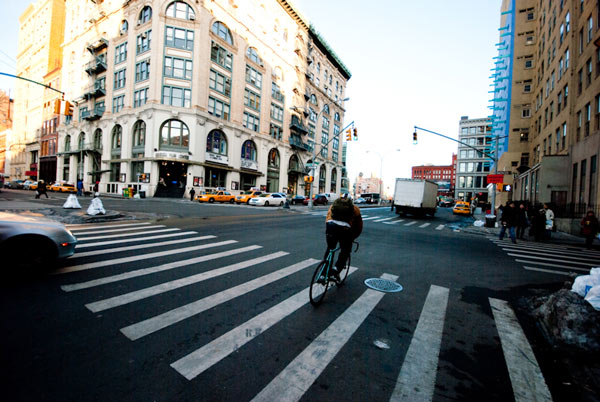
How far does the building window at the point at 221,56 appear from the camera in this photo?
125 feet

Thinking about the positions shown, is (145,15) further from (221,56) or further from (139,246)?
(139,246)

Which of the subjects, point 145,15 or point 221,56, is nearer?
point 145,15

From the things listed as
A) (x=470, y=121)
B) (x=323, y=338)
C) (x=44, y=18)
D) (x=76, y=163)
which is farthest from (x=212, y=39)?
(x=470, y=121)

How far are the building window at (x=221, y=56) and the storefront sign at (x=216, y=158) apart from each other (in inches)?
537

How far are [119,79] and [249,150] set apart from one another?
72.0 ft

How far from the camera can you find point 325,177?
6675 centimetres

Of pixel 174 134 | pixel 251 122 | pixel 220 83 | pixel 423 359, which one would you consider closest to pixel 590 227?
pixel 423 359

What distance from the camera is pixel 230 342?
298 centimetres

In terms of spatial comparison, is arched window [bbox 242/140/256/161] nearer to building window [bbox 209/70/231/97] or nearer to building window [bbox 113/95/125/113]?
building window [bbox 209/70/231/97]

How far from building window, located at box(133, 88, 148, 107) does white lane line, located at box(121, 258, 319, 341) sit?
39893 mm

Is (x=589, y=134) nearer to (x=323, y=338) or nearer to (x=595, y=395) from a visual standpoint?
(x=595, y=395)

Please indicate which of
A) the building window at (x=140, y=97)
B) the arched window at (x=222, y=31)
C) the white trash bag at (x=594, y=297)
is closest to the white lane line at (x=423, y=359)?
the white trash bag at (x=594, y=297)

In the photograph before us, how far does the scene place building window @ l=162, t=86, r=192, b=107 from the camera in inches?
1390

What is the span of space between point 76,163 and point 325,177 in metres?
51.4
